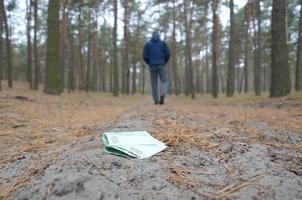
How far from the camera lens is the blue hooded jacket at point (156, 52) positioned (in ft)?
27.3

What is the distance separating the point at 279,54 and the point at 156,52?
3.54 meters

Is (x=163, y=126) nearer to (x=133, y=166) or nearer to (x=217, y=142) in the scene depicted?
(x=217, y=142)

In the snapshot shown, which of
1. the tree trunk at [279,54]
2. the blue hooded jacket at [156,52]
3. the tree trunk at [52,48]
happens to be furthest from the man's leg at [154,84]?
the tree trunk at [52,48]

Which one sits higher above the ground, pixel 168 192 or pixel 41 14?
pixel 41 14

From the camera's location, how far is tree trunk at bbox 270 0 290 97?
30.3 ft

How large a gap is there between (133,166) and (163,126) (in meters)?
1.53

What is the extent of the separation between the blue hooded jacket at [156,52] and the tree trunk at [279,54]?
319cm

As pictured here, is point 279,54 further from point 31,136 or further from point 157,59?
point 31,136

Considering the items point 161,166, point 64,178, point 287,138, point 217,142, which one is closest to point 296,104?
point 287,138

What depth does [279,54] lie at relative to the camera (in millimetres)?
9336

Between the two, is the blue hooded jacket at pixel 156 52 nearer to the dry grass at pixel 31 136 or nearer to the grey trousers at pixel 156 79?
the grey trousers at pixel 156 79

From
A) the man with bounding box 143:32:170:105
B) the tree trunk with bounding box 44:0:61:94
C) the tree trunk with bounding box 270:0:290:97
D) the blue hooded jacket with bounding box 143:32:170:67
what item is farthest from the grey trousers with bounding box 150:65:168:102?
the tree trunk with bounding box 44:0:61:94

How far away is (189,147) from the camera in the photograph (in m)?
2.61

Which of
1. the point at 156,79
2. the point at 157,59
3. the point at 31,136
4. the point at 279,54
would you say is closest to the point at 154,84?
the point at 156,79
